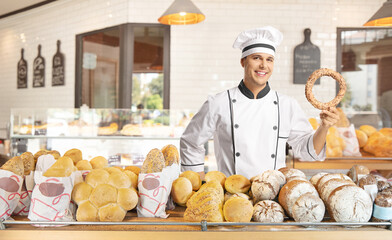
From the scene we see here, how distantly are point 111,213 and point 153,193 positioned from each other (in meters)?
0.14

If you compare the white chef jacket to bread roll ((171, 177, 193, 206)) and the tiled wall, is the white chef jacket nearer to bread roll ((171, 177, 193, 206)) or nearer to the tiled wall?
bread roll ((171, 177, 193, 206))

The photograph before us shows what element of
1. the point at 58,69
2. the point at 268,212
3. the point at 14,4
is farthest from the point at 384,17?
the point at 14,4

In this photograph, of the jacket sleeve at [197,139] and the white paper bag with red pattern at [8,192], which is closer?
the white paper bag with red pattern at [8,192]

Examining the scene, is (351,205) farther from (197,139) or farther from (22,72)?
(22,72)

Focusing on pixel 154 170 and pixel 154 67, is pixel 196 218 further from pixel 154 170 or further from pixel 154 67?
pixel 154 67

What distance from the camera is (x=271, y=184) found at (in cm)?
116

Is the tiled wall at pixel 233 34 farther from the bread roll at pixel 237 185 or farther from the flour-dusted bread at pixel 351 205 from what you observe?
the flour-dusted bread at pixel 351 205

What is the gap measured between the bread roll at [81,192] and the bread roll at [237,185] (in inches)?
18.1

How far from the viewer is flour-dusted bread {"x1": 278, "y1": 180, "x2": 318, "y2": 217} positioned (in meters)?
1.09

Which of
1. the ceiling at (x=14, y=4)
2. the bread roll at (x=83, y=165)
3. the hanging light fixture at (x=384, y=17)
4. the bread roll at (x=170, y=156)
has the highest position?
the ceiling at (x=14, y=4)

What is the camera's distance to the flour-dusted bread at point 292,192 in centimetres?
109

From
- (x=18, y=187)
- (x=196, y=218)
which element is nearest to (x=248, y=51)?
(x=196, y=218)

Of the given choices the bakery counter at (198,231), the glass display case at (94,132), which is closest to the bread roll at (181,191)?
the bakery counter at (198,231)

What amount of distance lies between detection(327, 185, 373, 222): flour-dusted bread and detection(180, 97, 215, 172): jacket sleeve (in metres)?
1.25
